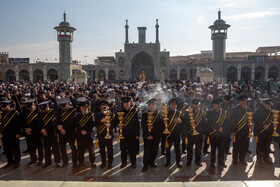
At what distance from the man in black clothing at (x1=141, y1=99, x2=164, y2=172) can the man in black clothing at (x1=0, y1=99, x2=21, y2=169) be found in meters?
3.37

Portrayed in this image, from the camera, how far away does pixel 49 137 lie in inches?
222

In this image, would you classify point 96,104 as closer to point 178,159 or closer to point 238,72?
point 178,159

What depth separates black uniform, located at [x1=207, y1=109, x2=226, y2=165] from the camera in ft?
17.7

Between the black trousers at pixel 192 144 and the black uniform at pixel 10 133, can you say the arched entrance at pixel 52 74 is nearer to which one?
the black uniform at pixel 10 133

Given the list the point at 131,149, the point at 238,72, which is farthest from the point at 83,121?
the point at 238,72

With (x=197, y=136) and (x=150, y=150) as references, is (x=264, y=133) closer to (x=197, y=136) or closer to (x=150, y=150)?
(x=197, y=136)

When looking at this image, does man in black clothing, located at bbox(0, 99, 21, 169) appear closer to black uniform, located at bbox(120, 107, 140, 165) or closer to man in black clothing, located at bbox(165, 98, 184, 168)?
black uniform, located at bbox(120, 107, 140, 165)

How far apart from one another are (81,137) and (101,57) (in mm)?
54724

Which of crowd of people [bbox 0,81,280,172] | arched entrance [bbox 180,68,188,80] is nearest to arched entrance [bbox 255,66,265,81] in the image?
arched entrance [bbox 180,68,188,80]

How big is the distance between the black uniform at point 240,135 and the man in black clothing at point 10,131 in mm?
5733

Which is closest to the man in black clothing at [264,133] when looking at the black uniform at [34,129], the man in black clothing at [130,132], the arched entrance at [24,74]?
the man in black clothing at [130,132]

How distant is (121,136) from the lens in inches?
209

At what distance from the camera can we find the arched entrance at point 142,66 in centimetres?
4784

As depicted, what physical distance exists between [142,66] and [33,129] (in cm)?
4310
